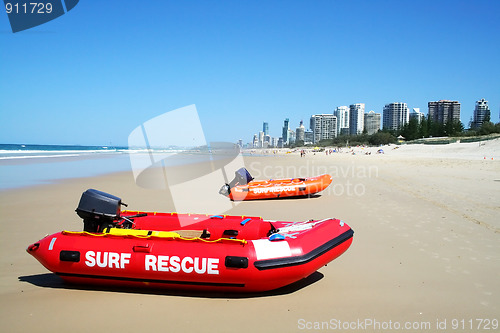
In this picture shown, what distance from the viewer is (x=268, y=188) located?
11109 millimetres

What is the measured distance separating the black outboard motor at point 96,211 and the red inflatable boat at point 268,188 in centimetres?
615

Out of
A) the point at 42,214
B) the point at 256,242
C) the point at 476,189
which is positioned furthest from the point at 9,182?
the point at 476,189

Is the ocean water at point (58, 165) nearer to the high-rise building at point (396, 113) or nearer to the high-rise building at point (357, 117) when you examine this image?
the high-rise building at point (396, 113)

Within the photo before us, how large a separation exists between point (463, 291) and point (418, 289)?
1.70 ft

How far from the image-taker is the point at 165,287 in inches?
163

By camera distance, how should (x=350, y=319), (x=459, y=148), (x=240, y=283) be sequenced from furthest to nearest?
(x=459, y=148)
(x=240, y=283)
(x=350, y=319)

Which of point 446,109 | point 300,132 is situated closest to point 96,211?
point 446,109

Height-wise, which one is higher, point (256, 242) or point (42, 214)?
point (256, 242)

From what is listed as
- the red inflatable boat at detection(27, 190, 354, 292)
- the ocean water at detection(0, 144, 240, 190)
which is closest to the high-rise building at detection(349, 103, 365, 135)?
the ocean water at detection(0, 144, 240, 190)

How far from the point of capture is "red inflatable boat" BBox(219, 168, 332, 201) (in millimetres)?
11003

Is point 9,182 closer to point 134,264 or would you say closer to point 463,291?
point 134,264

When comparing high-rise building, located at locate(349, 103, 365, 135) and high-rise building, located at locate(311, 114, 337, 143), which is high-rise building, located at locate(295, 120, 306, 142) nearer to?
high-rise building, located at locate(311, 114, 337, 143)

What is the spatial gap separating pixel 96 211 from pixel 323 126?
176m

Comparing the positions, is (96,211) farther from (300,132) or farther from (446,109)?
(300,132)
